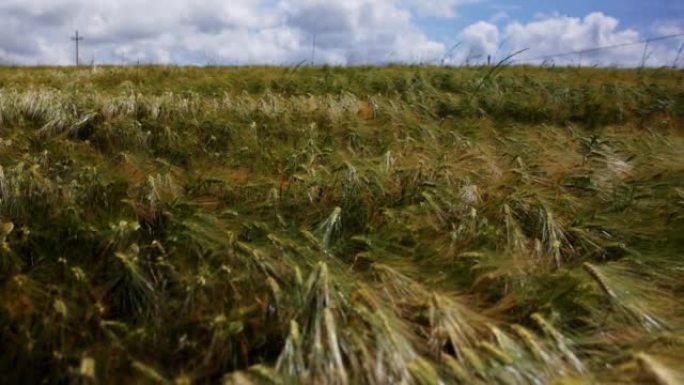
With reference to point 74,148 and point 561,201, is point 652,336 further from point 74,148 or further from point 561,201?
point 74,148

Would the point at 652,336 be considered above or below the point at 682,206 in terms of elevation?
below

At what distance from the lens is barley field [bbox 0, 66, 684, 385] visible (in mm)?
3189

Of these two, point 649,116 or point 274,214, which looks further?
point 649,116

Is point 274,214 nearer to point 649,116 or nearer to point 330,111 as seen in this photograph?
point 330,111

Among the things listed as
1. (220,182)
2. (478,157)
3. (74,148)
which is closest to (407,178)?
(478,157)

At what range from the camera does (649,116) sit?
10758 millimetres

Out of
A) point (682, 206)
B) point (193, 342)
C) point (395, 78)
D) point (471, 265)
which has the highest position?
point (395, 78)

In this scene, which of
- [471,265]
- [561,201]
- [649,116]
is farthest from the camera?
[649,116]

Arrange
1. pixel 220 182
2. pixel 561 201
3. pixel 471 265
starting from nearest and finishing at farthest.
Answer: pixel 471 265 → pixel 220 182 → pixel 561 201

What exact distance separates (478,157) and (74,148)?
4.51 m

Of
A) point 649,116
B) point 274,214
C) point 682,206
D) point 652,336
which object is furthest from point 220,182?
point 649,116

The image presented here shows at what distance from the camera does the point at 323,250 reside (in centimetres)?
→ 415

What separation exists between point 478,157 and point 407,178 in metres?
1.34

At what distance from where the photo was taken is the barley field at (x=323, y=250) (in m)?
3.19
